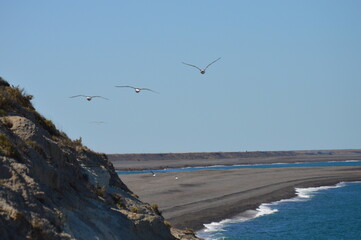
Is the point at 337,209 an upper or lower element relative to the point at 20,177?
lower

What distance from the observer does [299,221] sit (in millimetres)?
45250

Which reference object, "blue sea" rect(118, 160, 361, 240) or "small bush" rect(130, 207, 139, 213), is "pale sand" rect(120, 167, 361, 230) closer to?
"blue sea" rect(118, 160, 361, 240)

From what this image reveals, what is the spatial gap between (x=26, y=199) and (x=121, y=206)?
7.14m

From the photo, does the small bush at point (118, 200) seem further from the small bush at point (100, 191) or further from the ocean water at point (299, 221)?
the ocean water at point (299, 221)

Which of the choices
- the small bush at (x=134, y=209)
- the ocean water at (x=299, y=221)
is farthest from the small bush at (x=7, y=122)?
the ocean water at (x=299, y=221)

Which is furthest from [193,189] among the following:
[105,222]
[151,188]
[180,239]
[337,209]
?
[105,222]

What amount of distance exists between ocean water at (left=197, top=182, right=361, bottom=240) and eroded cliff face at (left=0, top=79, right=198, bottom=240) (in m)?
16.3

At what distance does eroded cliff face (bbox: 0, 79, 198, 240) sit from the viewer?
1241cm

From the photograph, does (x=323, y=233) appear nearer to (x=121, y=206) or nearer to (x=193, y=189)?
(x=121, y=206)

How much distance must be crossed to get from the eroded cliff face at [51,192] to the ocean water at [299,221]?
53.6 ft

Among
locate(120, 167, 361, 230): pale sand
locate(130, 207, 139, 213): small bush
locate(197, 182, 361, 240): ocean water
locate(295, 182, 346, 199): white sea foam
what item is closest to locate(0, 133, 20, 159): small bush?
locate(130, 207, 139, 213): small bush

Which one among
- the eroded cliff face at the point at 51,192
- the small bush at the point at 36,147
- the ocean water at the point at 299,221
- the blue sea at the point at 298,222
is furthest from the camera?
the ocean water at the point at 299,221

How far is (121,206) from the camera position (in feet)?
64.9

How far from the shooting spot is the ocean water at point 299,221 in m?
38.4
